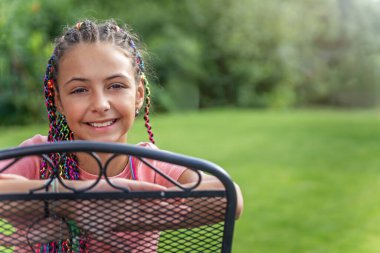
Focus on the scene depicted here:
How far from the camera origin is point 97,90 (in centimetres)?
130

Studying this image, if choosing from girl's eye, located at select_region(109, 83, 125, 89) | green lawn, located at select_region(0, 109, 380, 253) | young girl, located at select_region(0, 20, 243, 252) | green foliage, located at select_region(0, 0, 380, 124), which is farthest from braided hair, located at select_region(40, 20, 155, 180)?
green foliage, located at select_region(0, 0, 380, 124)

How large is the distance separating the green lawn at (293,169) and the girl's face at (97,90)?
2656 mm

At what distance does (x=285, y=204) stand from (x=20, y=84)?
464 centimetres

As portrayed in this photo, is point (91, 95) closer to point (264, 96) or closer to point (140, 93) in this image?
point (140, 93)

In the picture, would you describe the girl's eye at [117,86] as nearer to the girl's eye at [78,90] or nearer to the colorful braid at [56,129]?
the girl's eye at [78,90]

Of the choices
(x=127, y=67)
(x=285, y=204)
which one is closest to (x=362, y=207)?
(x=285, y=204)

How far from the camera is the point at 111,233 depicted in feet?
3.61

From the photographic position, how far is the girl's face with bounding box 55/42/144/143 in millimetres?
1316

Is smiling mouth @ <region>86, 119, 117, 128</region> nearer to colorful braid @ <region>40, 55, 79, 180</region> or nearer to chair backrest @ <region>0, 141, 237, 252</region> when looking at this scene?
colorful braid @ <region>40, 55, 79, 180</region>

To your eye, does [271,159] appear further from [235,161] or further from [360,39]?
[360,39]

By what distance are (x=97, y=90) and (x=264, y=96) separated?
13063 mm

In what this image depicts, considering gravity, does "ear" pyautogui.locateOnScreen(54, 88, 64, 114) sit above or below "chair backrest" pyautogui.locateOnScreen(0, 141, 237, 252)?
above

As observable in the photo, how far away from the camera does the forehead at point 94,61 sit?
1328mm

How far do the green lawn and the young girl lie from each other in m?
2.55
